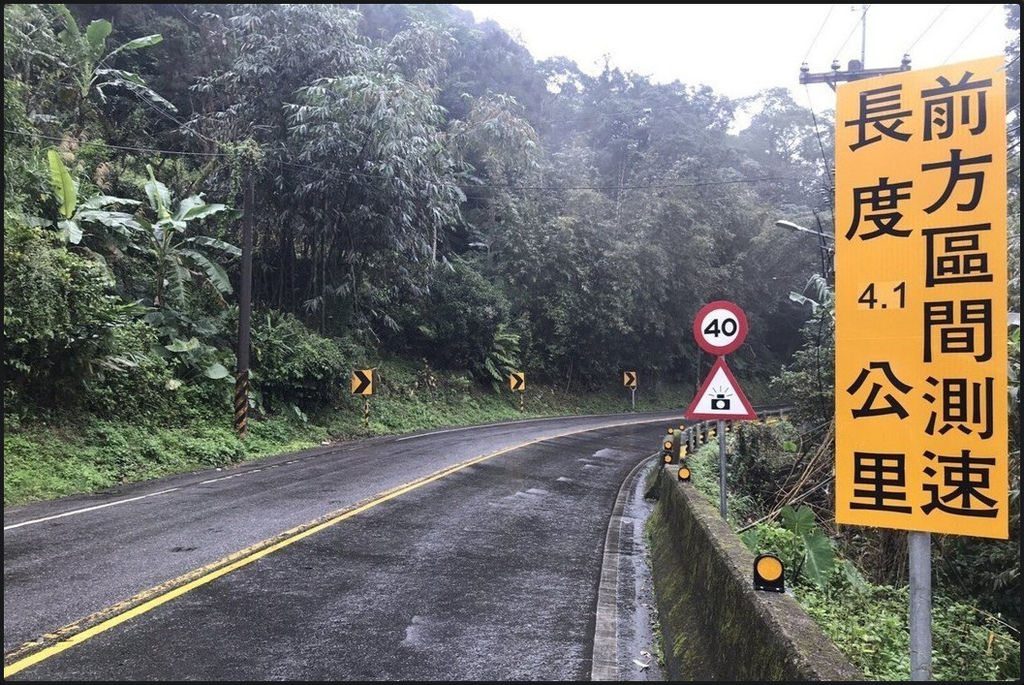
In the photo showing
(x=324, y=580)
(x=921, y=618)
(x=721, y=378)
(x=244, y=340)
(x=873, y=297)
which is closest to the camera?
(x=921, y=618)

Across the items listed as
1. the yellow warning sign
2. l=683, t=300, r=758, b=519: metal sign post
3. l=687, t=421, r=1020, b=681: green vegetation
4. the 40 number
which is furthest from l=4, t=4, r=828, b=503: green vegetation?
the yellow warning sign

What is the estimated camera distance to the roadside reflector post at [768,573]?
3.80m

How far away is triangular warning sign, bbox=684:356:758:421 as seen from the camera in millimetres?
6496

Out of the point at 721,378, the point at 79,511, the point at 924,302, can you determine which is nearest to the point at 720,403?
the point at 721,378

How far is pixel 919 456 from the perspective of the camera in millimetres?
3240

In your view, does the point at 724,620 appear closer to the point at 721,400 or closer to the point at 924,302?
the point at 924,302

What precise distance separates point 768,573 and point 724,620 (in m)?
0.44

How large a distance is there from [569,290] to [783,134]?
103 feet

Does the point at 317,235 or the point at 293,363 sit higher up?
the point at 317,235

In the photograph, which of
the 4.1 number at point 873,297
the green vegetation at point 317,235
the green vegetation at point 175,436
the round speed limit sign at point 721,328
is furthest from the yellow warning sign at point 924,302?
the green vegetation at point 317,235

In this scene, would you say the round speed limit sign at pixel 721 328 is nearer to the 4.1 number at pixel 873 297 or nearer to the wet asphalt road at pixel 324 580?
the wet asphalt road at pixel 324 580

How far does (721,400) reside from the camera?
661 cm

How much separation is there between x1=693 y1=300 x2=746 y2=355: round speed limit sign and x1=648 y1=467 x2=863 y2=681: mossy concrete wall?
1.51 m

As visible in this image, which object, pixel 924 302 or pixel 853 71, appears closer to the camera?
pixel 924 302
